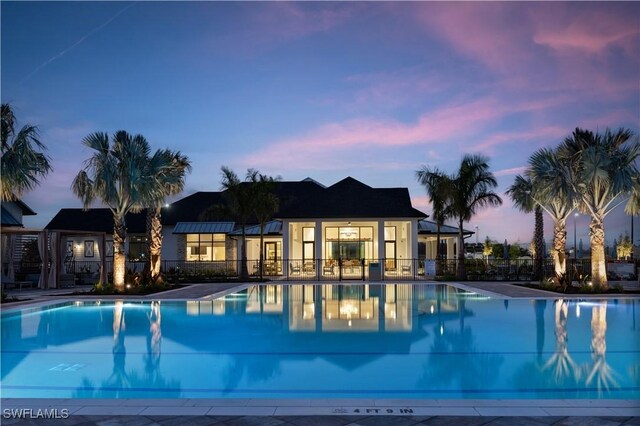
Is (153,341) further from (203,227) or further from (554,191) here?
(203,227)

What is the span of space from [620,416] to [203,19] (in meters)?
16.5

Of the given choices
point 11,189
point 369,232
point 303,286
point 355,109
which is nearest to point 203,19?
point 11,189

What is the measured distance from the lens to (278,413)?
489 cm

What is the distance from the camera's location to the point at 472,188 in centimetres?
2612

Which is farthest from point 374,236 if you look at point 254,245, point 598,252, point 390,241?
point 598,252

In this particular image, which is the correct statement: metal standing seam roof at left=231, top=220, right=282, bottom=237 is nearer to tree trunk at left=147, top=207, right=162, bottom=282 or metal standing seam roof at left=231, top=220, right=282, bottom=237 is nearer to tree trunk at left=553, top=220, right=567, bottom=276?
tree trunk at left=147, top=207, right=162, bottom=282

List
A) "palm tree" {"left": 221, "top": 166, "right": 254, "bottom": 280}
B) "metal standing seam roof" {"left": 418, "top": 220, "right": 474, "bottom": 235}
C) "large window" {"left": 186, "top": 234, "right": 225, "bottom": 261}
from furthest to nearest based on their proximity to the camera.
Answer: "large window" {"left": 186, "top": 234, "right": 225, "bottom": 261}
"metal standing seam roof" {"left": 418, "top": 220, "right": 474, "bottom": 235}
"palm tree" {"left": 221, "top": 166, "right": 254, "bottom": 280}

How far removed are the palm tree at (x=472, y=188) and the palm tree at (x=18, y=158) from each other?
A: 61.0 feet

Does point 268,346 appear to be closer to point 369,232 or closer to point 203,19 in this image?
point 203,19

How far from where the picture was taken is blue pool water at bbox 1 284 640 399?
23.2 feet

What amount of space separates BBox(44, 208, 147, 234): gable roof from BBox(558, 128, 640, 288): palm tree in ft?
88.6

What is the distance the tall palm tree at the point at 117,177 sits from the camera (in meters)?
18.8

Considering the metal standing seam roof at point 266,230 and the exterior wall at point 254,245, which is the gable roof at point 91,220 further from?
the metal standing seam roof at point 266,230

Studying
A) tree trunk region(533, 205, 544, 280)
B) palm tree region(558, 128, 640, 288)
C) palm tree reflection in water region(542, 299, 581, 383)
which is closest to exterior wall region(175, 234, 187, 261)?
tree trunk region(533, 205, 544, 280)
